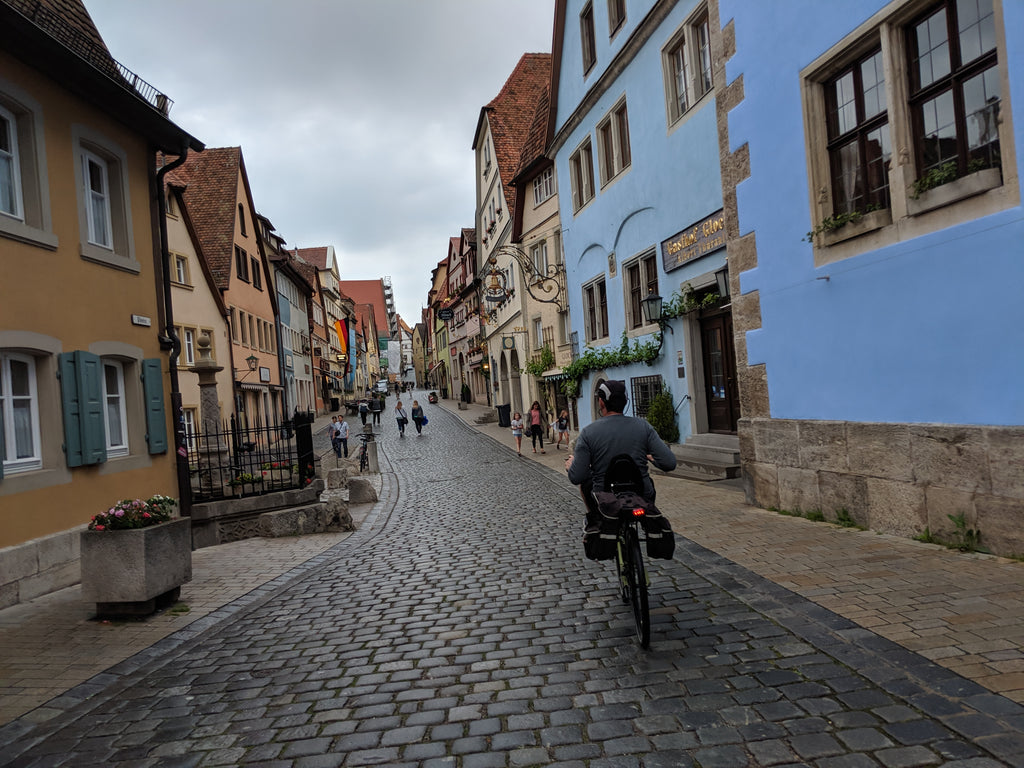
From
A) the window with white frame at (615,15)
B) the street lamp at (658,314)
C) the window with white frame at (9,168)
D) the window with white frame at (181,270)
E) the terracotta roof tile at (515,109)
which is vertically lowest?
the street lamp at (658,314)

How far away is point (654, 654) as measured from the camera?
458cm

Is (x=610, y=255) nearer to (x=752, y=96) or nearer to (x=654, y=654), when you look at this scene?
(x=752, y=96)

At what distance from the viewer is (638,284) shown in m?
17.4

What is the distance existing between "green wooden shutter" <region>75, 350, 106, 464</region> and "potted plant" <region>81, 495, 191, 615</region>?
2.74 metres

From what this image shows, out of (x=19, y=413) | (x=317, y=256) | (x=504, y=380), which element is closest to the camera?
(x=19, y=413)

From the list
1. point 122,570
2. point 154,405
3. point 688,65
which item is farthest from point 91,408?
point 688,65

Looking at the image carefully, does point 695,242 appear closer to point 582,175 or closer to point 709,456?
point 709,456

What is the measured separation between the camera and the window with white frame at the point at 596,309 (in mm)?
20094

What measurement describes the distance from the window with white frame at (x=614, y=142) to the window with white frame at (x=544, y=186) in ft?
22.8

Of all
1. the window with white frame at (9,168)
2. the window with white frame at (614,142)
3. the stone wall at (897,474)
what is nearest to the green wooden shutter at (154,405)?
the window with white frame at (9,168)

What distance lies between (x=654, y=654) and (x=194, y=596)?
489 centimetres

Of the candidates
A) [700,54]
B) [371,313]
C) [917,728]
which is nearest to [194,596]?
[917,728]

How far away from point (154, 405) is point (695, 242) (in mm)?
9497

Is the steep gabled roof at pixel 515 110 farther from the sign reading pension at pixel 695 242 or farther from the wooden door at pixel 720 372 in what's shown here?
the wooden door at pixel 720 372
